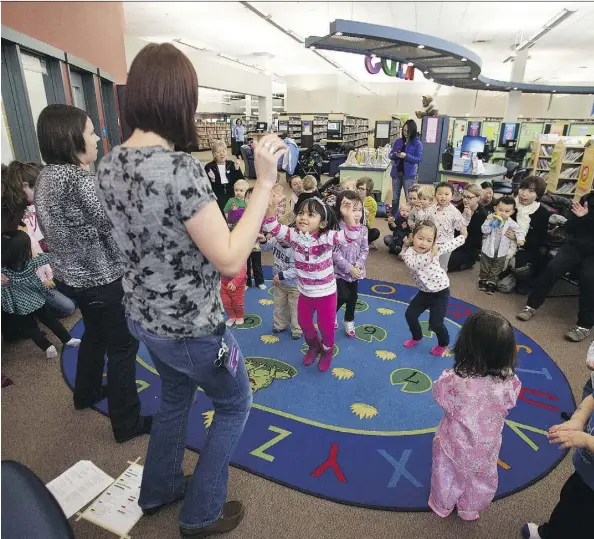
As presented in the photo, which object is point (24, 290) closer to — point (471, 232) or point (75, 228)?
point (75, 228)

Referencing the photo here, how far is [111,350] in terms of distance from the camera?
219cm

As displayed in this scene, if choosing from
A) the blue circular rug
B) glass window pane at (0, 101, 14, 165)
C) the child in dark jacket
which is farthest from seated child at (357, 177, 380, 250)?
glass window pane at (0, 101, 14, 165)

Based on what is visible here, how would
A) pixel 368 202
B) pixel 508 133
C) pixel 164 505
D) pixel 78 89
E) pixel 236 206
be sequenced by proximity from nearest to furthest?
1. pixel 164 505
2. pixel 236 206
3. pixel 368 202
4. pixel 78 89
5. pixel 508 133

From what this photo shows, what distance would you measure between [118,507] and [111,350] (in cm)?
75

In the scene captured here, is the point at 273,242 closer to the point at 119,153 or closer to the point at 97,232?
the point at 97,232

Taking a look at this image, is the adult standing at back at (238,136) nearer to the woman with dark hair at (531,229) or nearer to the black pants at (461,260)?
the black pants at (461,260)

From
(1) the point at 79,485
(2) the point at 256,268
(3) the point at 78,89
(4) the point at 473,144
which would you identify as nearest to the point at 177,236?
(1) the point at 79,485

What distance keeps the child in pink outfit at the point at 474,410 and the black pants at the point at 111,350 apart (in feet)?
5.15

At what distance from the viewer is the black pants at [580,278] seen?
3.65m

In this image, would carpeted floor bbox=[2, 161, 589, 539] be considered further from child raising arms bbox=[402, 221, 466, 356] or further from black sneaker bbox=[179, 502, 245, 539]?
child raising arms bbox=[402, 221, 466, 356]

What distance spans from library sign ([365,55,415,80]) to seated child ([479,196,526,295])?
3577mm

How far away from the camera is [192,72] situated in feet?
4.04

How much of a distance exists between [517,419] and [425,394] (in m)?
0.56

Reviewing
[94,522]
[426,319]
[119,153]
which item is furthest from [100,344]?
[426,319]
